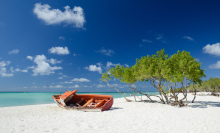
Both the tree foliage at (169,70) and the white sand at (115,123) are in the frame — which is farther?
the tree foliage at (169,70)

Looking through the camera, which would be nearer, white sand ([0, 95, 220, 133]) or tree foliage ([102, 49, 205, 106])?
white sand ([0, 95, 220, 133])

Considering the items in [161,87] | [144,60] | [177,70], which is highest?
[144,60]

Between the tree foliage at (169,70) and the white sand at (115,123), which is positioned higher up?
the tree foliage at (169,70)

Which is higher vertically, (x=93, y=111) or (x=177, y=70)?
(x=177, y=70)

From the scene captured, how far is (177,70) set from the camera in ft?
47.8

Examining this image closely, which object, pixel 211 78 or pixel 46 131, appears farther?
pixel 211 78

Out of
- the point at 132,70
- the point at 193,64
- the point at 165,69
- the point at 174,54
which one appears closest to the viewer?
the point at 193,64

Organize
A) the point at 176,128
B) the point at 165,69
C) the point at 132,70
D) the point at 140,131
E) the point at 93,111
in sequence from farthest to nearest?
1. the point at 132,70
2. the point at 165,69
3. the point at 93,111
4. the point at 176,128
5. the point at 140,131

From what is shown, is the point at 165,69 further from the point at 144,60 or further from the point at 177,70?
the point at 144,60

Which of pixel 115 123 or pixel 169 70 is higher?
pixel 169 70

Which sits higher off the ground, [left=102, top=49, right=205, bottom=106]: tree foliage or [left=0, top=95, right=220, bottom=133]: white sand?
[left=102, top=49, right=205, bottom=106]: tree foliage

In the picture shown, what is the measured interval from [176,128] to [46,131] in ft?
19.6

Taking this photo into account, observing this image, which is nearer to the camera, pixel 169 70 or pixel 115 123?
pixel 115 123

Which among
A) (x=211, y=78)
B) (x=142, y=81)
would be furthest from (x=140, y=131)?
(x=211, y=78)
